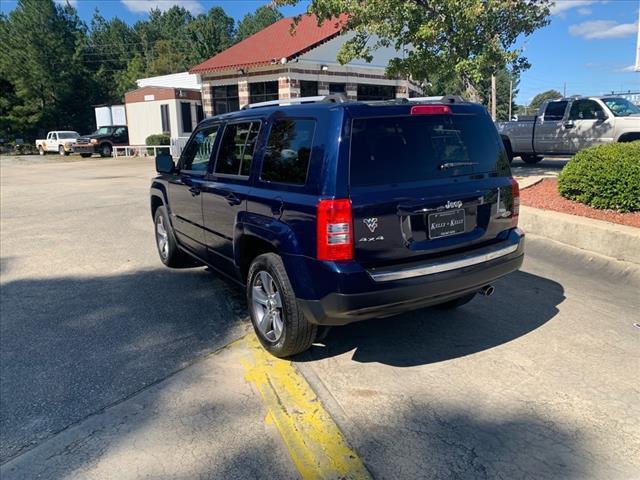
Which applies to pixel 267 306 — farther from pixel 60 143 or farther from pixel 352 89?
pixel 60 143

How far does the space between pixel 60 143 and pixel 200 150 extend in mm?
38018

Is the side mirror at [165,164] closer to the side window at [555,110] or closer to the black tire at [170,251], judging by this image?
the black tire at [170,251]

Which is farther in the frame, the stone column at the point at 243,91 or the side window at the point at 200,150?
the stone column at the point at 243,91

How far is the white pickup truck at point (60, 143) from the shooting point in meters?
37.8

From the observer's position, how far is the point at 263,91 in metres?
26.6

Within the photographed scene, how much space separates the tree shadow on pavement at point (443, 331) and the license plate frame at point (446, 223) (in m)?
1.04

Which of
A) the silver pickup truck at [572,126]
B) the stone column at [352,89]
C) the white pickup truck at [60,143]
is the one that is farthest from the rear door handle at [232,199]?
the white pickup truck at [60,143]

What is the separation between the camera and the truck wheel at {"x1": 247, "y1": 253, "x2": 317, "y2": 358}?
3.88m

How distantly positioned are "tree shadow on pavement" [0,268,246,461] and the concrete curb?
15.7 feet

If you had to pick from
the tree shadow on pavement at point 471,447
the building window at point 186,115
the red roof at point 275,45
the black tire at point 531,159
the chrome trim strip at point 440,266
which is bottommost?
the tree shadow on pavement at point 471,447

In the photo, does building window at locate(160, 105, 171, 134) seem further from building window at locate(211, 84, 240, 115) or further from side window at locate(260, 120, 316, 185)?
side window at locate(260, 120, 316, 185)

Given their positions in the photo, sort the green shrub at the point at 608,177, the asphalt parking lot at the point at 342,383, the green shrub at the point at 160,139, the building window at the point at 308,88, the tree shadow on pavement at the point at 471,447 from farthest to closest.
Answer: the green shrub at the point at 160,139
the building window at the point at 308,88
the green shrub at the point at 608,177
the asphalt parking lot at the point at 342,383
the tree shadow on pavement at the point at 471,447

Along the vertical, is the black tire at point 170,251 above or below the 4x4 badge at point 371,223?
below

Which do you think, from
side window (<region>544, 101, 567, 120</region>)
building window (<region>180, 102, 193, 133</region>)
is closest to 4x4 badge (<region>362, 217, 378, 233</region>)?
side window (<region>544, 101, 567, 120</region>)
